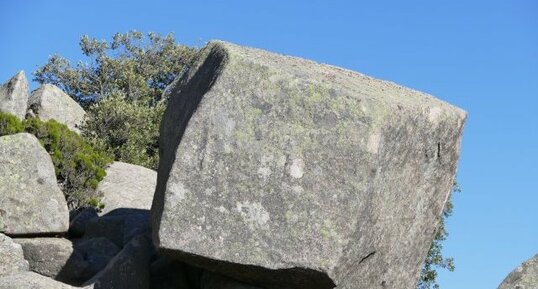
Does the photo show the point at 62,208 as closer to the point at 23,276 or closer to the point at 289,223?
the point at 23,276

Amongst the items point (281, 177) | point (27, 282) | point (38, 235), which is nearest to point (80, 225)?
point (38, 235)

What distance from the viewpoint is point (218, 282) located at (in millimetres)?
12914

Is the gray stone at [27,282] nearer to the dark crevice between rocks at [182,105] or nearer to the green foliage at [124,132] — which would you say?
the dark crevice between rocks at [182,105]

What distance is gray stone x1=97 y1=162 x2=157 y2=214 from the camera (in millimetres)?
21828

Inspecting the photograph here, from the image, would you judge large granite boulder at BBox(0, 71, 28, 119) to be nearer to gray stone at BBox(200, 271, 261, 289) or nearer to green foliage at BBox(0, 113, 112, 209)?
green foliage at BBox(0, 113, 112, 209)

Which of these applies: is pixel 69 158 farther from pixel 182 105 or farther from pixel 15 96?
pixel 182 105

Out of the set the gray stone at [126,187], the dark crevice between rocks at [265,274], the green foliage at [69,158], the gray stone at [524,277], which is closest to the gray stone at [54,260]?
the dark crevice between rocks at [265,274]

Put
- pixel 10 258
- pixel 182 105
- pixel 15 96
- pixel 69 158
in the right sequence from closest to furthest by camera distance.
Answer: pixel 10 258, pixel 182 105, pixel 69 158, pixel 15 96

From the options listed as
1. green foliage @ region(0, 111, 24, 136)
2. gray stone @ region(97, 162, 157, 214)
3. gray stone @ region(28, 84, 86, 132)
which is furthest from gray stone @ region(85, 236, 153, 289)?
gray stone @ region(28, 84, 86, 132)

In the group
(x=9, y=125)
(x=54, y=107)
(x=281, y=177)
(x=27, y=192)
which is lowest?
(x=27, y=192)

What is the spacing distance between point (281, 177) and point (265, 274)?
1.40 m

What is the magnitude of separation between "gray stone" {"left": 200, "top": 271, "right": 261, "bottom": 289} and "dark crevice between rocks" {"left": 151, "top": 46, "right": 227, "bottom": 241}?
1.16 meters

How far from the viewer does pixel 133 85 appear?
4809cm

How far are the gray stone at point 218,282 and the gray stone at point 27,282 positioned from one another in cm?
207
